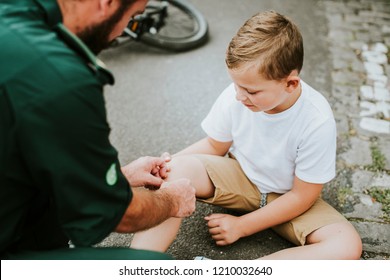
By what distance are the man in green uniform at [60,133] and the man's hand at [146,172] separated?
0.42 metres

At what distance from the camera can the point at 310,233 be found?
2240mm

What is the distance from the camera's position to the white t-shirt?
82.8 inches

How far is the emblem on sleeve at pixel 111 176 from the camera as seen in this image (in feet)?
4.92

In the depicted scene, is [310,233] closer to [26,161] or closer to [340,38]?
[26,161]

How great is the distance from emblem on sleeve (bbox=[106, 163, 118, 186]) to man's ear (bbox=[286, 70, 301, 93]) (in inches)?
35.6

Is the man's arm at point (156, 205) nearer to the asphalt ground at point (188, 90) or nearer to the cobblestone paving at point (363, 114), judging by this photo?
the asphalt ground at point (188, 90)

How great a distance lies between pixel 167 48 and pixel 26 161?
9.79 ft

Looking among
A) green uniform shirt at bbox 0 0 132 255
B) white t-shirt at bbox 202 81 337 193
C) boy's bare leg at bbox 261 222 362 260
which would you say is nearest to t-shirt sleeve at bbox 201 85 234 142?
white t-shirt at bbox 202 81 337 193

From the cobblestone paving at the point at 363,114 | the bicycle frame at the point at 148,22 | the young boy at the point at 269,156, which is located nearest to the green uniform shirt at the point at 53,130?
the young boy at the point at 269,156

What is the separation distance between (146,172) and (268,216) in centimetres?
62

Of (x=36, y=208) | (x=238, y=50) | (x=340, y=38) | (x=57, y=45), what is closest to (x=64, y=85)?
(x=57, y=45)

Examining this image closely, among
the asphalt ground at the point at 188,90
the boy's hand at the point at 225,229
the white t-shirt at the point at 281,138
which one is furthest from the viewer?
the asphalt ground at the point at 188,90

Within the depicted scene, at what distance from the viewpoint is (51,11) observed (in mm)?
1483

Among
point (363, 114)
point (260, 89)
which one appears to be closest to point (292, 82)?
point (260, 89)
